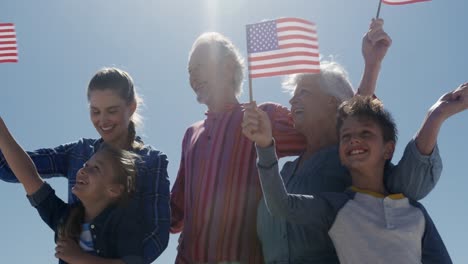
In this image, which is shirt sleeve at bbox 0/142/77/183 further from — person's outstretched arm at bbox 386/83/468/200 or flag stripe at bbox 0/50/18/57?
person's outstretched arm at bbox 386/83/468/200

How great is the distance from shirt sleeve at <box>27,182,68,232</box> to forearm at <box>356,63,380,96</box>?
10.6ft

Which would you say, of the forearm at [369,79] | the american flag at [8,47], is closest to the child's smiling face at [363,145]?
the forearm at [369,79]

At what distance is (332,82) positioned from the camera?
6.15 meters

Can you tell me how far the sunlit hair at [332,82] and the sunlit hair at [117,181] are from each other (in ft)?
6.56

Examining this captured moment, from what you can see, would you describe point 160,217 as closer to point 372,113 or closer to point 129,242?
point 129,242

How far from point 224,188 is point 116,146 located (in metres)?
1.17

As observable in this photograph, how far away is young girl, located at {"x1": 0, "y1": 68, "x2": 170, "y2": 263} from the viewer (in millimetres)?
5285

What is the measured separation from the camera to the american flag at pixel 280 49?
223 inches

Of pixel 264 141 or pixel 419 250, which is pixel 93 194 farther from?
pixel 419 250

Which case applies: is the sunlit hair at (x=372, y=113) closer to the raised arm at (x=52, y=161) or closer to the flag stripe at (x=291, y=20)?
the flag stripe at (x=291, y=20)

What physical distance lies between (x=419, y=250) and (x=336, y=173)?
1.08 metres

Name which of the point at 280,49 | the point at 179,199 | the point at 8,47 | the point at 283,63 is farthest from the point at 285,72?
the point at 8,47

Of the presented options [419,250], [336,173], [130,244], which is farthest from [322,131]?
[130,244]

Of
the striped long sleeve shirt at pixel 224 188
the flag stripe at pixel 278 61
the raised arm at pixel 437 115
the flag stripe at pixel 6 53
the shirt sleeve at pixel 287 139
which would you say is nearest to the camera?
the raised arm at pixel 437 115
